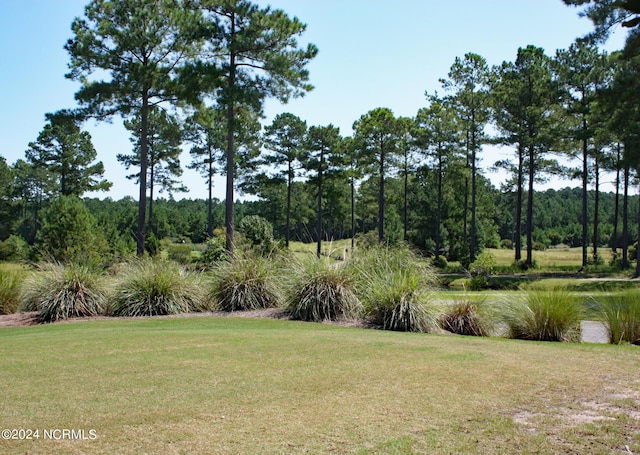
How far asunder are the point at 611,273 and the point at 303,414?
30.0m

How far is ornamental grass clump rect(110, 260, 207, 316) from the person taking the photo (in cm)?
1156

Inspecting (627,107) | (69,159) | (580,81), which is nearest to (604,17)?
(627,107)

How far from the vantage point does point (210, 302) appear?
1233 cm

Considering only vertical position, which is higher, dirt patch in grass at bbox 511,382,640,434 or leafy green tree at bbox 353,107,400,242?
leafy green tree at bbox 353,107,400,242

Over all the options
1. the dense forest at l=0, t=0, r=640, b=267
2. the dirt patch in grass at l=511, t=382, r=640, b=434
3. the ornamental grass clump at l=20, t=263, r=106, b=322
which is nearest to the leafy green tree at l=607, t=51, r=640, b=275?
the dense forest at l=0, t=0, r=640, b=267

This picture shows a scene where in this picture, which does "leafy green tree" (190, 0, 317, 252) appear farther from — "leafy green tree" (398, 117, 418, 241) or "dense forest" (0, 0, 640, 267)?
"leafy green tree" (398, 117, 418, 241)

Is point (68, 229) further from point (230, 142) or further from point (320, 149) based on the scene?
point (320, 149)

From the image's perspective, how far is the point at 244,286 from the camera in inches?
484

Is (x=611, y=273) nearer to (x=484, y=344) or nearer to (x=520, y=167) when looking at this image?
(x=520, y=167)

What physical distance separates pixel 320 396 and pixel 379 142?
35479 mm

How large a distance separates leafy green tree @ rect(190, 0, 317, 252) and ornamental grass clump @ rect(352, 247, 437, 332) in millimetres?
9987

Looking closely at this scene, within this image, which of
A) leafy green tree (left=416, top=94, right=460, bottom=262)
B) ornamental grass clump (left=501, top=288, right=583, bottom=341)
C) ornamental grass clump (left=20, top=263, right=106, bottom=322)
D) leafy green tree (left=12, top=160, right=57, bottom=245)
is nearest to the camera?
ornamental grass clump (left=501, top=288, right=583, bottom=341)

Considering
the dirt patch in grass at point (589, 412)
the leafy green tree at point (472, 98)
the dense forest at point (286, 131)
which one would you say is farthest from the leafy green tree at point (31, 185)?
the dirt patch in grass at point (589, 412)

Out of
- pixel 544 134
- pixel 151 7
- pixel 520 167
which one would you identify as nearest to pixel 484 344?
pixel 151 7
